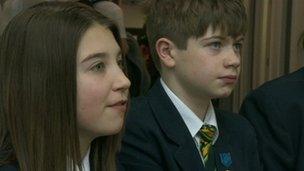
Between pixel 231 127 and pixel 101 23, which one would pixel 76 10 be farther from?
pixel 231 127

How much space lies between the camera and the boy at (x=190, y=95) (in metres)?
1.34

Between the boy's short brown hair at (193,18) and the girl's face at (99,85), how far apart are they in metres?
0.32

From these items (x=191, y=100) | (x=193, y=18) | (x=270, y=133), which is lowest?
(x=270, y=133)

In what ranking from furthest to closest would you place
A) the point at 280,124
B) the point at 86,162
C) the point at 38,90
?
the point at 280,124
the point at 86,162
the point at 38,90

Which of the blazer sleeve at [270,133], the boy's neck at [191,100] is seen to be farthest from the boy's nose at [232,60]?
the blazer sleeve at [270,133]

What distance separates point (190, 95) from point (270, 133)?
0.30 metres

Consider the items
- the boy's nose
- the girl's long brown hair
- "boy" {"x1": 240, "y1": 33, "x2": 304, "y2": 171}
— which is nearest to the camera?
the girl's long brown hair

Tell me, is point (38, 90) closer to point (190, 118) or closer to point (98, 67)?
point (98, 67)

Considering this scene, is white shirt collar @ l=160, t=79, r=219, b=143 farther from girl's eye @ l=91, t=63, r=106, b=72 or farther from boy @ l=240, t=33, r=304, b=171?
girl's eye @ l=91, t=63, r=106, b=72

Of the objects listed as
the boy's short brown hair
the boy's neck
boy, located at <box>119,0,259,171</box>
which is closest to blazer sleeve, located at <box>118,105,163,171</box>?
boy, located at <box>119,0,259,171</box>

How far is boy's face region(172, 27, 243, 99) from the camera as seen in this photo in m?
1.34

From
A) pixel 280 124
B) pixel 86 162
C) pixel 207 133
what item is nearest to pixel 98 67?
pixel 86 162

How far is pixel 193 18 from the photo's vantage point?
1374 mm

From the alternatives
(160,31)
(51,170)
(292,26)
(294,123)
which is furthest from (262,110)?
(292,26)
